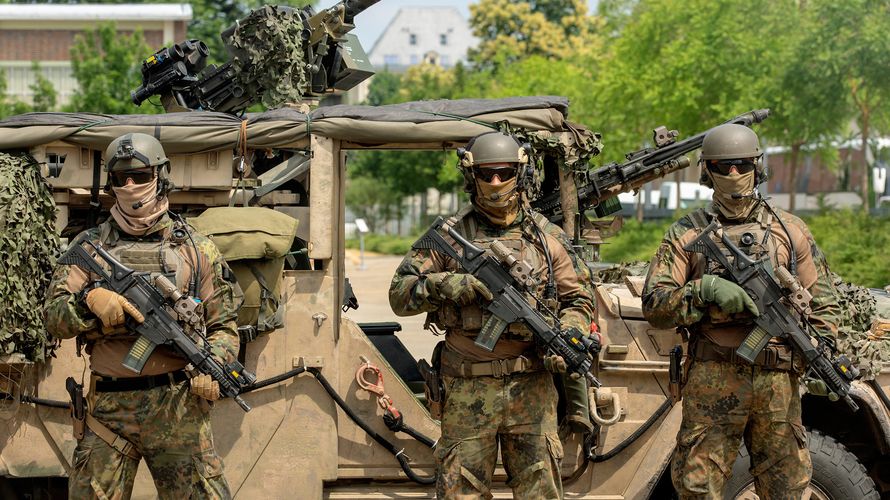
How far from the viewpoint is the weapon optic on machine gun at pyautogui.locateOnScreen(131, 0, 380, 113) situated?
7.10 m

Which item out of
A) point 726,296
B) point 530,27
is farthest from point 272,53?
point 530,27

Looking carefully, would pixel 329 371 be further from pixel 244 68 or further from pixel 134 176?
pixel 244 68

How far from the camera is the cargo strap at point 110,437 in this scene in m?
4.86

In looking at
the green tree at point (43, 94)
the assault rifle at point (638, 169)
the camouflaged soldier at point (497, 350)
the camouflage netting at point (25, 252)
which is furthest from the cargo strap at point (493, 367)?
the green tree at point (43, 94)

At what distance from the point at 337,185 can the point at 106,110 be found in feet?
75.9

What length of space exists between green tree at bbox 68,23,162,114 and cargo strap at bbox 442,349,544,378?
913 inches

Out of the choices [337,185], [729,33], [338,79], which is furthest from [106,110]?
[337,185]

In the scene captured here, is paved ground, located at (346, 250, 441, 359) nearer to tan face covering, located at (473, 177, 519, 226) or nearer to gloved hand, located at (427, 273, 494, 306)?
tan face covering, located at (473, 177, 519, 226)

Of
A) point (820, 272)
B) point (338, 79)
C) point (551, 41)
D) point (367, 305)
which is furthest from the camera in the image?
point (551, 41)

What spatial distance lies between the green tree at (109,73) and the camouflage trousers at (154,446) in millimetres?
22999

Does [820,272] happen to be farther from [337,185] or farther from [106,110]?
[106,110]

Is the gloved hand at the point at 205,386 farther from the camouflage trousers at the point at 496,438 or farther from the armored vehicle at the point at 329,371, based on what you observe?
the camouflage trousers at the point at 496,438

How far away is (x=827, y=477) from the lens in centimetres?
552

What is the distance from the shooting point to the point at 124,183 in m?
4.87
